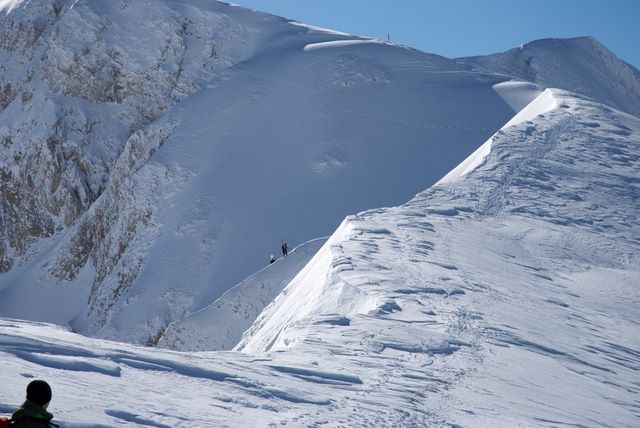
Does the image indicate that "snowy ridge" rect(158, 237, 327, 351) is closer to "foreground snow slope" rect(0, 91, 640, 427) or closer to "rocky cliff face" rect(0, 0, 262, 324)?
"foreground snow slope" rect(0, 91, 640, 427)


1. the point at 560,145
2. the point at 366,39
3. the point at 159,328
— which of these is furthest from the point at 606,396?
the point at 366,39

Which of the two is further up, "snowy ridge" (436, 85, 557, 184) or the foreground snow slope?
"snowy ridge" (436, 85, 557, 184)

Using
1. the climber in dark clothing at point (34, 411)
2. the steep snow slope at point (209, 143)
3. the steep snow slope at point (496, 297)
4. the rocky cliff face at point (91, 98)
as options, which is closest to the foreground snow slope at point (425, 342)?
the steep snow slope at point (496, 297)

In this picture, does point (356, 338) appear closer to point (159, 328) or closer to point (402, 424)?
point (402, 424)

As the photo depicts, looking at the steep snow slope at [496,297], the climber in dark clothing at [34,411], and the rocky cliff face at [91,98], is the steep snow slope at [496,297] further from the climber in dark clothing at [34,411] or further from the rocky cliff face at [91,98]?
the rocky cliff face at [91,98]

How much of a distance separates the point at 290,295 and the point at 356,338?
6.70m

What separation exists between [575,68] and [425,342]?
6263 centimetres

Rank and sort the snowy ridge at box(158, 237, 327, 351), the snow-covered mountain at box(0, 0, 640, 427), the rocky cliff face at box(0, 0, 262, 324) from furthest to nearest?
the rocky cliff face at box(0, 0, 262, 324) < the snowy ridge at box(158, 237, 327, 351) < the snow-covered mountain at box(0, 0, 640, 427)

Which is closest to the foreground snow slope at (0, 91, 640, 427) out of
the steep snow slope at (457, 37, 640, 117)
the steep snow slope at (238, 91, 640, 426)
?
the steep snow slope at (238, 91, 640, 426)

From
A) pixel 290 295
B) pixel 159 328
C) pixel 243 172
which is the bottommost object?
pixel 159 328

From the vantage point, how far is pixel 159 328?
33.1 metres

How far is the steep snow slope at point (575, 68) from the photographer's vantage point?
6669 cm

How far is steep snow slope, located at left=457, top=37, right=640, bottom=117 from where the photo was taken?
66.7m

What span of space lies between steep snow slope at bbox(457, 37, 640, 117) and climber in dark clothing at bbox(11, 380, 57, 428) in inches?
2534
